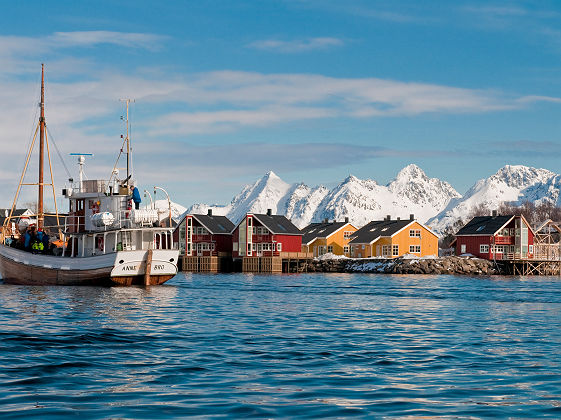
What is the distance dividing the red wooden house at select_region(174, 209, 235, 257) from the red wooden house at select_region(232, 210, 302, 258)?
329cm

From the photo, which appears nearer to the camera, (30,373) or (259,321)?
(30,373)

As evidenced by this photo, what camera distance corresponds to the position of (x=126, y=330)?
23594 millimetres

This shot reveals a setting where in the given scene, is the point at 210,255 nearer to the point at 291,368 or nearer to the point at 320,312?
the point at 320,312

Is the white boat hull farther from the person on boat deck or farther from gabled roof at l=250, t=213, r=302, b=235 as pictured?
gabled roof at l=250, t=213, r=302, b=235

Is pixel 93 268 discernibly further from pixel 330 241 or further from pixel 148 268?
pixel 330 241

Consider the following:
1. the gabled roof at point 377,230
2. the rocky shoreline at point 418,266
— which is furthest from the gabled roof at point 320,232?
the rocky shoreline at point 418,266

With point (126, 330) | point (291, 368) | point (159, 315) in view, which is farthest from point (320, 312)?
point (291, 368)

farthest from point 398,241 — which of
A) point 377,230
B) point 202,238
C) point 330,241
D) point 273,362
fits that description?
point 273,362

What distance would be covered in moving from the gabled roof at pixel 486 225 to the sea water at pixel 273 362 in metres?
74.9

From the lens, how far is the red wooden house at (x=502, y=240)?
10544 cm

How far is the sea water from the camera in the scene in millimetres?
13062

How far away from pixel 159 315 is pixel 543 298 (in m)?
24.1

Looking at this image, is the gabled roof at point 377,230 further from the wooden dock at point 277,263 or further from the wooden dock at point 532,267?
the wooden dock at point 532,267

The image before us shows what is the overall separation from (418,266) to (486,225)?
17.2 meters
